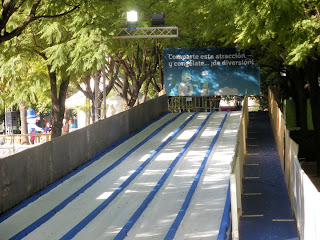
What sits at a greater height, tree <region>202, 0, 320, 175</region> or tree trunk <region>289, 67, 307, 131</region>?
tree <region>202, 0, 320, 175</region>

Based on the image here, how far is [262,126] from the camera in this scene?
98.9ft

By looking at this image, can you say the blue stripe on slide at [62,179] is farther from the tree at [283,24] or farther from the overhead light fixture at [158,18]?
the tree at [283,24]

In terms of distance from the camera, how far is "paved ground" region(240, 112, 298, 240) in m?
12.5

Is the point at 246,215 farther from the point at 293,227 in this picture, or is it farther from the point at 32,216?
the point at 32,216

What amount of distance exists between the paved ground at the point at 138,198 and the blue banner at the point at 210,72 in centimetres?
1164

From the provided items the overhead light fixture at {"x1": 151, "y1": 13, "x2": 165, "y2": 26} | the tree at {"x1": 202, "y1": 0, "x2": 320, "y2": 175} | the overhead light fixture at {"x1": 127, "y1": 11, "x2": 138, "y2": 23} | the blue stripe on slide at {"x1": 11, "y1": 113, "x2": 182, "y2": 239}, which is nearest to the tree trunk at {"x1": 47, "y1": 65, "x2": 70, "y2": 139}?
the overhead light fixture at {"x1": 127, "y1": 11, "x2": 138, "y2": 23}

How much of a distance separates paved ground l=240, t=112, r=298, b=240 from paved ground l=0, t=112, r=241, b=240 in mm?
646

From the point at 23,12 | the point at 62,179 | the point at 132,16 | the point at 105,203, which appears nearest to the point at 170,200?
the point at 105,203

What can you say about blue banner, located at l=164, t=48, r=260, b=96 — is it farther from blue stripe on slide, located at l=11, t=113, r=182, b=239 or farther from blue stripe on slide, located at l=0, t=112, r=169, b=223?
blue stripe on slide, located at l=11, t=113, r=182, b=239

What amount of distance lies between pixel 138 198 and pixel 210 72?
20.8 metres

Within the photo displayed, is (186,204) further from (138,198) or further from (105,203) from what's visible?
(105,203)

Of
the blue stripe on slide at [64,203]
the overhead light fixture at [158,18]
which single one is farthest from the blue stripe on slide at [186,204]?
the overhead light fixture at [158,18]

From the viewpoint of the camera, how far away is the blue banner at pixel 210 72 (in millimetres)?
35031

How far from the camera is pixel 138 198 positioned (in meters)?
15.3
